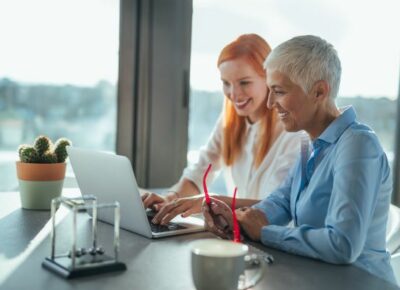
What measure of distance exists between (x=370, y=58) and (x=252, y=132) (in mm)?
940

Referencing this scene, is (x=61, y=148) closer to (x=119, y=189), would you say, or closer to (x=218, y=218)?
(x=119, y=189)

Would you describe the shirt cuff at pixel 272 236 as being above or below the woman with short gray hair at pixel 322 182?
below

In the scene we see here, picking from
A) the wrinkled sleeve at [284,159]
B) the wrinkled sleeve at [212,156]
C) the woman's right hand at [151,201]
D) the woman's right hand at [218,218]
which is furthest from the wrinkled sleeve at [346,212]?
the wrinkled sleeve at [212,156]

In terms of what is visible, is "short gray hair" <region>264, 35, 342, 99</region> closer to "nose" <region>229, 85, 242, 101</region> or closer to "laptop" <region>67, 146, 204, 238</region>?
"laptop" <region>67, 146, 204, 238</region>

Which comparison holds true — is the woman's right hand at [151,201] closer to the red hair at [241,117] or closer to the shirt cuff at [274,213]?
the shirt cuff at [274,213]

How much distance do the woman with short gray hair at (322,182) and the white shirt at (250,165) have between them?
1.51 feet

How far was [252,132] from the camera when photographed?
7.99 feet

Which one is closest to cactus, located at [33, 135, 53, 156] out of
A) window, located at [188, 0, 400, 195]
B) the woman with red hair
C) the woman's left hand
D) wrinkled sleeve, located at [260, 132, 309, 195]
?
the woman with red hair

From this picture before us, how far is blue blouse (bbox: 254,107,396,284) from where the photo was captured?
133 cm

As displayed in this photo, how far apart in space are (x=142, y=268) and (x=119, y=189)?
34 cm

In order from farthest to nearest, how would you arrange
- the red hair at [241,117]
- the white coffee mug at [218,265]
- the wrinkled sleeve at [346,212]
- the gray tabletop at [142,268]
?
the red hair at [241,117] < the wrinkled sleeve at [346,212] < the gray tabletop at [142,268] < the white coffee mug at [218,265]

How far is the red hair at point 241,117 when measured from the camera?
234cm

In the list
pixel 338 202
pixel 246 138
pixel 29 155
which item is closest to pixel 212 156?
pixel 246 138

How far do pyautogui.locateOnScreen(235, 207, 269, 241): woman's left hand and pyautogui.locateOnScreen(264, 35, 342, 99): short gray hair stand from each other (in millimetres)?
380
